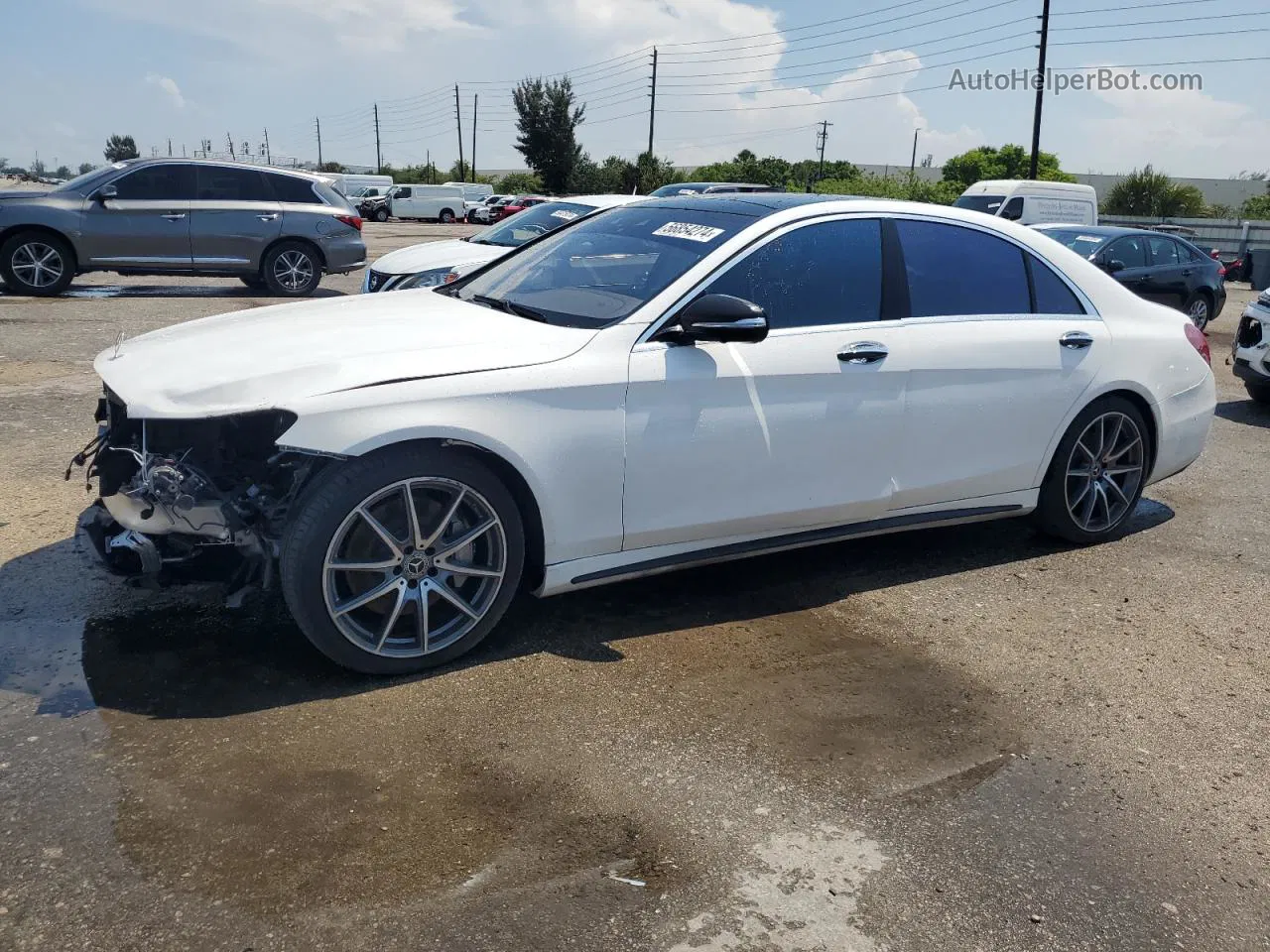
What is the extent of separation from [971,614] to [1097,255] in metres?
10.9

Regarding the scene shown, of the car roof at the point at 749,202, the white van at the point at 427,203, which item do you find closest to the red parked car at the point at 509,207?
the white van at the point at 427,203

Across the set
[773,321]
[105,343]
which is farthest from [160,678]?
[105,343]

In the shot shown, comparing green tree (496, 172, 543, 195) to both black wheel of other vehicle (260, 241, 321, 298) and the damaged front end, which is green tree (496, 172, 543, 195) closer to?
black wheel of other vehicle (260, 241, 321, 298)

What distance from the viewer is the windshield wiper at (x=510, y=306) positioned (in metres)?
4.18

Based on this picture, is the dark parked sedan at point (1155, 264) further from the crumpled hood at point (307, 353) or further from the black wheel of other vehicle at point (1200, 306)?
the crumpled hood at point (307, 353)

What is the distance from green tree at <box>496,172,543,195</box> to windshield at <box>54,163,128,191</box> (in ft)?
191

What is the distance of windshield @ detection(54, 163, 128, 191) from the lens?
1331 cm

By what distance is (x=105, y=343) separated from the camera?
10.0 m

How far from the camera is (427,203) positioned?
55031 millimetres

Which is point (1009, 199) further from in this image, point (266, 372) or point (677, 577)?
point (266, 372)

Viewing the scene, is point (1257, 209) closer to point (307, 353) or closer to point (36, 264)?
point (36, 264)

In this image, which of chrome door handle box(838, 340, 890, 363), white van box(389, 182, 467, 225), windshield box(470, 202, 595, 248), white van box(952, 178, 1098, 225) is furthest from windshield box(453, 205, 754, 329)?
white van box(389, 182, 467, 225)

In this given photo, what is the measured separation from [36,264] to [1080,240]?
1313 centimetres

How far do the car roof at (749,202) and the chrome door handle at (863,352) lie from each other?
0.64 m
